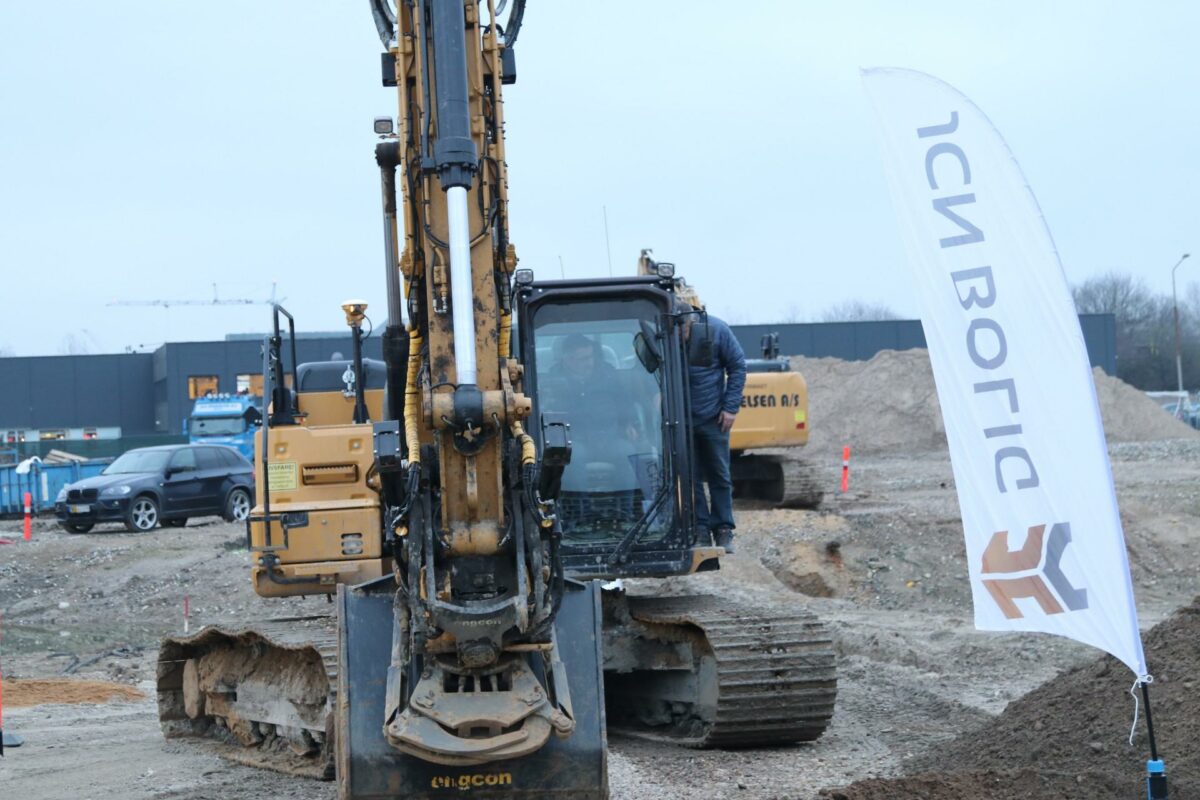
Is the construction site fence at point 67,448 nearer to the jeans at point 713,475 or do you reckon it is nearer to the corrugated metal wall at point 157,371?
the corrugated metal wall at point 157,371

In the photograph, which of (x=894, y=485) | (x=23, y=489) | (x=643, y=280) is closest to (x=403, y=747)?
(x=643, y=280)

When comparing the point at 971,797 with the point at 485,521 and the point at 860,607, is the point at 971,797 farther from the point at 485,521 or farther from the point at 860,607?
the point at 860,607

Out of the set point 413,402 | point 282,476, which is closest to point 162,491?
point 282,476

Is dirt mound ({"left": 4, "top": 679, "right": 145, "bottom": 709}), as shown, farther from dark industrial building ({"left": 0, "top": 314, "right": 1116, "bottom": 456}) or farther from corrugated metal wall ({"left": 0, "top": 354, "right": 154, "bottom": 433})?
corrugated metal wall ({"left": 0, "top": 354, "right": 154, "bottom": 433})

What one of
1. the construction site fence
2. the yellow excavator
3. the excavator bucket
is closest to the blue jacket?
the excavator bucket

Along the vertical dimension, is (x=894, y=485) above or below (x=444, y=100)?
below

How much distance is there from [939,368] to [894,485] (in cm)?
2394

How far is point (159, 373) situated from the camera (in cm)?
6238

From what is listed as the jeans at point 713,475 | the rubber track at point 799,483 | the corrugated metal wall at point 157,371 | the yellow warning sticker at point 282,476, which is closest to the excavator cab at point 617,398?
the jeans at point 713,475

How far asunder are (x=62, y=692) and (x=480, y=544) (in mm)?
7664

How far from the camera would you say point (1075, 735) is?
754 centimetres

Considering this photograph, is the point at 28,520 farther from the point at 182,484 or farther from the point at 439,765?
the point at 439,765

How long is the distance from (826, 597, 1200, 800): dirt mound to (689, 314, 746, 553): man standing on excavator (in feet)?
6.89

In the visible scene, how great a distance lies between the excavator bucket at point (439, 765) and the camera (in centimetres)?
650
